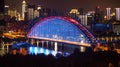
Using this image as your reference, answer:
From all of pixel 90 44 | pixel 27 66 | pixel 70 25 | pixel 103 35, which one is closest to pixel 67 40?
pixel 70 25

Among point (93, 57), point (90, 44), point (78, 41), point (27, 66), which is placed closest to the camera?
point (27, 66)

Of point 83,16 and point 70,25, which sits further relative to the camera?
point 83,16

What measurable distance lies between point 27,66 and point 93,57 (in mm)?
3952

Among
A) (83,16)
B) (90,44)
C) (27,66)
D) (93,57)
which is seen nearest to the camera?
(27,66)

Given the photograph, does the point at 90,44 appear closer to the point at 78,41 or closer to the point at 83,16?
the point at 78,41

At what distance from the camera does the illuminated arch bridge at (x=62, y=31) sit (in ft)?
104

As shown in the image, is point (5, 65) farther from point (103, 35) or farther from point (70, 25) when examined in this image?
point (103, 35)

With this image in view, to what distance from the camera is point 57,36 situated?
36594mm

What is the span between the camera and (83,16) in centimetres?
5066

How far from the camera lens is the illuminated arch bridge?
31.6 m

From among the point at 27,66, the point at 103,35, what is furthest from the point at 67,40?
the point at 27,66

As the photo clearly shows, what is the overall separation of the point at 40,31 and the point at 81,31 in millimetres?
8162

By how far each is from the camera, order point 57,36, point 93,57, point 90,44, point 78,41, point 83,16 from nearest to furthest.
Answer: point 93,57, point 90,44, point 78,41, point 57,36, point 83,16

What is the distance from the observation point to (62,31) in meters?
36.8
